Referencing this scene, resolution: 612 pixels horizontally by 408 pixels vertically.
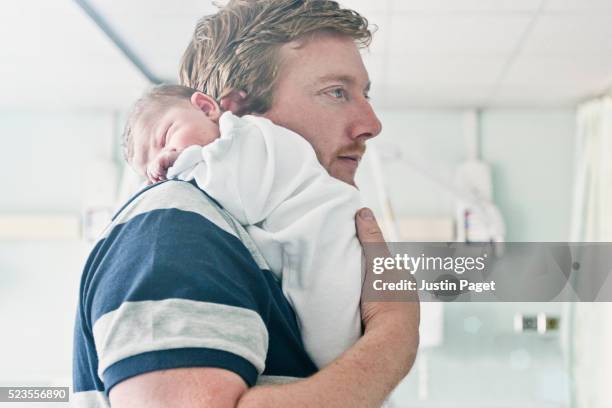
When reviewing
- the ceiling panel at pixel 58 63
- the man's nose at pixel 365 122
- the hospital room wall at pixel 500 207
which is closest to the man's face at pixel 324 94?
the man's nose at pixel 365 122

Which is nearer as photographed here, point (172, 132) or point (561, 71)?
point (172, 132)

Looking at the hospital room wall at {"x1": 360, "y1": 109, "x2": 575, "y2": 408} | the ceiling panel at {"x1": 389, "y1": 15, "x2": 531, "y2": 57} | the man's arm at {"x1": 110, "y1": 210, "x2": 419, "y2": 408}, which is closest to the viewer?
the man's arm at {"x1": 110, "y1": 210, "x2": 419, "y2": 408}

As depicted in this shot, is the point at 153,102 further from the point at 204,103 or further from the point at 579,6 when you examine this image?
the point at 579,6

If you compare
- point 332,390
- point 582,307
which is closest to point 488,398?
point 582,307

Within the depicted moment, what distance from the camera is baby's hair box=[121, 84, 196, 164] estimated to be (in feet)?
1.96

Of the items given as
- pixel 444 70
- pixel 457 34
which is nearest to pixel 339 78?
pixel 457 34

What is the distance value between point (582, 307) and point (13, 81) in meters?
1.86

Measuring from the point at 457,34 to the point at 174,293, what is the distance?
61.4 inches

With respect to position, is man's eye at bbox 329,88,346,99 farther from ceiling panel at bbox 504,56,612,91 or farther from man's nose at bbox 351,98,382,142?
ceiling panel at bbox 504,56,612,91

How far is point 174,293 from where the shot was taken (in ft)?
1.13

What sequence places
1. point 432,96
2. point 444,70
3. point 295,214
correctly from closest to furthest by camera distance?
point 295,214 → point 444,70 → point 432,96

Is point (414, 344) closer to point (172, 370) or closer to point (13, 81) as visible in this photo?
point (172, 370)

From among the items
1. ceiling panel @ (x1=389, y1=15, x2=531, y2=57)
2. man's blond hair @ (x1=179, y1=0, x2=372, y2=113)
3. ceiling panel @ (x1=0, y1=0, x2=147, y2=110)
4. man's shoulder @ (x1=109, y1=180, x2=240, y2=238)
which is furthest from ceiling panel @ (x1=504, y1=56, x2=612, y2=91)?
man's shoulder @ (x1=109, y1=180, x2=240, y2=238)

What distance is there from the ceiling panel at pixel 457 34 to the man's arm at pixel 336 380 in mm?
1294
